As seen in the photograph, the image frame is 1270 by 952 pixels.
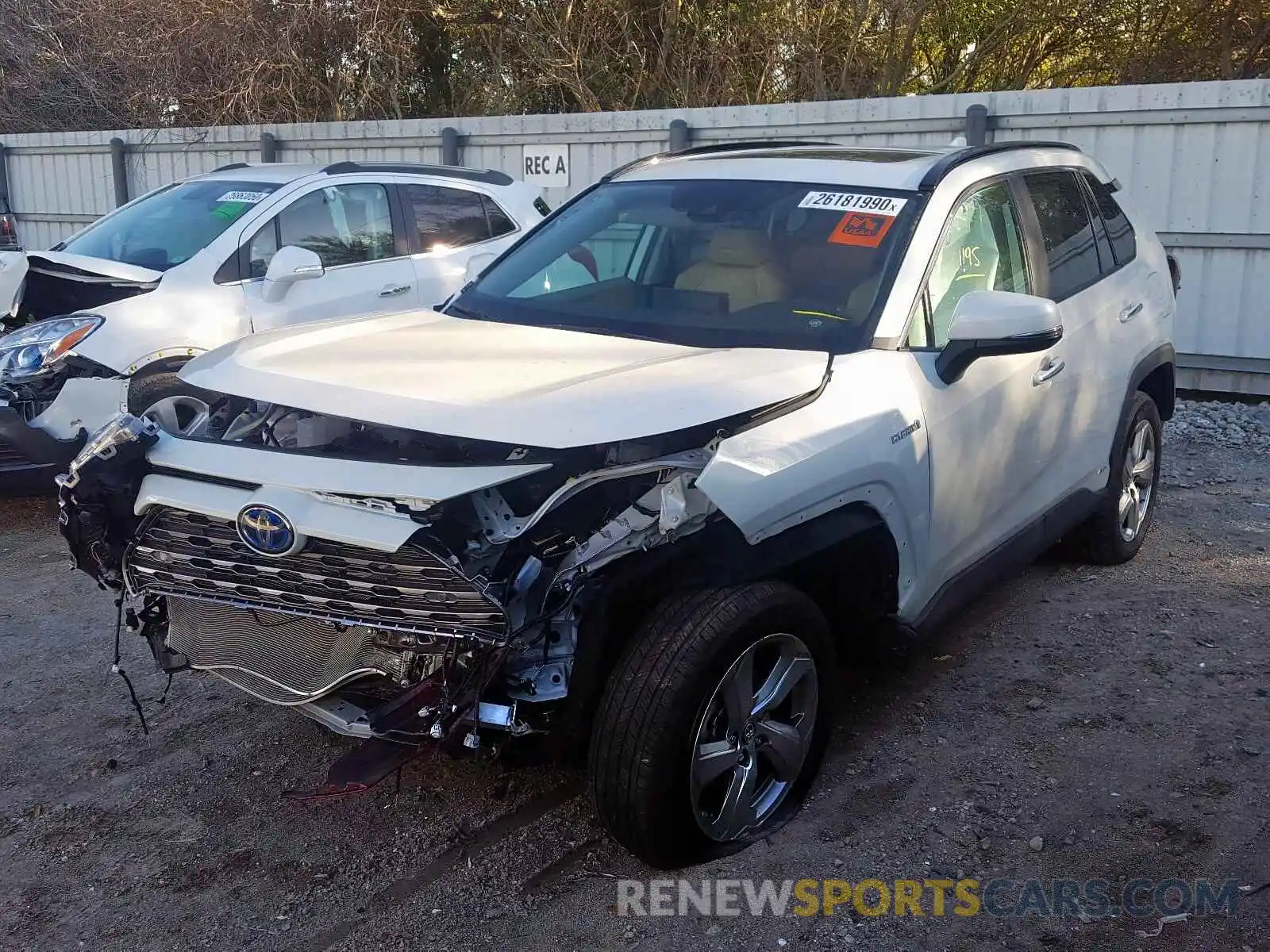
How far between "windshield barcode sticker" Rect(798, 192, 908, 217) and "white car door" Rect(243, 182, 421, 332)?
344 centimetres

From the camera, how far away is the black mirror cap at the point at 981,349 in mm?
3664

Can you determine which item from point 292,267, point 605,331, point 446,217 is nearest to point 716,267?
point 605,331

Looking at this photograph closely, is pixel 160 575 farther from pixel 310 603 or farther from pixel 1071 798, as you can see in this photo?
pixel 1071 798

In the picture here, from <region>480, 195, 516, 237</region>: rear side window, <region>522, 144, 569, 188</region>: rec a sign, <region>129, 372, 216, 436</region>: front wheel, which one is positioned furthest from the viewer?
<region>522, 144, 569, 188</region>: rec a sign

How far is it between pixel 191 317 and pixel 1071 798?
505 cm

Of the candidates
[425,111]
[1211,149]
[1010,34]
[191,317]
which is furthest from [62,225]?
[1211,149]

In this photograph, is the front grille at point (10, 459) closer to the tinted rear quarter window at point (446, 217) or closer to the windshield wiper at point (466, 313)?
the windshield wiper at point (466, 313)

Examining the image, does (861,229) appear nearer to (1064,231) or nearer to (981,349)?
(981,349)

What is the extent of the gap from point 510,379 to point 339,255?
464 centimetres

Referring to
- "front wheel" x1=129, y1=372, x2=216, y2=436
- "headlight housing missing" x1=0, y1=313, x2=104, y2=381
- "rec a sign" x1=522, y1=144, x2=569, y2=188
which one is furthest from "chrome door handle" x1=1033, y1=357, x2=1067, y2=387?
"rec a sign" x1=522, y1=144, x2=569, y2=188

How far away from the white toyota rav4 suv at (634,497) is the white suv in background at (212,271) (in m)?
1.59

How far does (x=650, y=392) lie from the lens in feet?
10.5

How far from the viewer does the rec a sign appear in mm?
11305

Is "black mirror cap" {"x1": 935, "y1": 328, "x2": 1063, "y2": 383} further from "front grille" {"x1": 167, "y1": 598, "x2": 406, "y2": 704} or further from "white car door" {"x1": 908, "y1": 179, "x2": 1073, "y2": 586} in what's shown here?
"front grille" {"x1": 167, "y1": 598, "x2": 406, "y2": 704}
